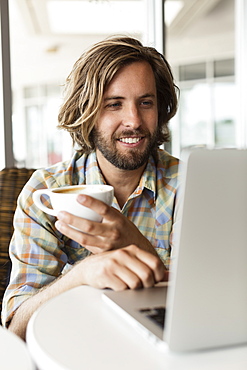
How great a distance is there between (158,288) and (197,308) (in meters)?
0.26

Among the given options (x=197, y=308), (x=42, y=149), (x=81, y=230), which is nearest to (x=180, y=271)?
(x=197, y=308)

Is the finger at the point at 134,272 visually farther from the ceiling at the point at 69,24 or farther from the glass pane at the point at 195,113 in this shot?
the glass pane at the point at 195,113

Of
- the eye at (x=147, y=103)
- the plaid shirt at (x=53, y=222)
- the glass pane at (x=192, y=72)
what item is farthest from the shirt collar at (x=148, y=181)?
the glass pane at (x=192, y=72)

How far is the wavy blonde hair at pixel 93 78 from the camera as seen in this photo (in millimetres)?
1591

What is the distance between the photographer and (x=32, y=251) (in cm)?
135

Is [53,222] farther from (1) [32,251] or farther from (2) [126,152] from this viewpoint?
(2) [126,152]

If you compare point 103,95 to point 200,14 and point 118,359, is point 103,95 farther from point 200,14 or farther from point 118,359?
point 200,14

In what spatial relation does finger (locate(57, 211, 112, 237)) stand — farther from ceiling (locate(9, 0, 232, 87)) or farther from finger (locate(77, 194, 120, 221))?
ceiling (locate(9, 0, 232, 87))

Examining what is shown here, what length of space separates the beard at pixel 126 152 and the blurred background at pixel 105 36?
204 cm

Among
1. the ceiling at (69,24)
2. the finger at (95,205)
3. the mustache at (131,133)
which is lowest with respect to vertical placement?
the finger at (95,205)

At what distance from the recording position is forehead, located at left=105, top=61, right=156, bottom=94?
5.24 ft

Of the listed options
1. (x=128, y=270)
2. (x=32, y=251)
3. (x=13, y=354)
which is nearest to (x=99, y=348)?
(x=13, y=354)

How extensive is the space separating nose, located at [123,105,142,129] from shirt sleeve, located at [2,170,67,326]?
39cm

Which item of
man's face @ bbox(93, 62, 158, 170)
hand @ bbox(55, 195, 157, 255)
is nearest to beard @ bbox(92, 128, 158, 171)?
man's face @ bbox(93, 62, 158, 170)
